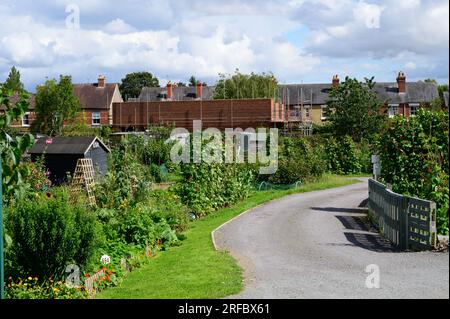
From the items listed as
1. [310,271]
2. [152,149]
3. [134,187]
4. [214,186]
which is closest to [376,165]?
[214,186]

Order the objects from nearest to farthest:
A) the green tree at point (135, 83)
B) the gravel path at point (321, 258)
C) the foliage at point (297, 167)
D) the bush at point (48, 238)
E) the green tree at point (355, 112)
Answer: the gravel path at point (321, 258)
the bush at point (48, 238)
the foliage at point (297, 167)
the green tree at point (355, 112)
the green tree at point (135, 83)

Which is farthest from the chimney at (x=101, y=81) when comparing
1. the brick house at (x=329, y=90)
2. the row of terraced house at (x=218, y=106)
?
the brick house at (x=329, y=90)

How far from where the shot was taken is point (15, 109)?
8.51 m

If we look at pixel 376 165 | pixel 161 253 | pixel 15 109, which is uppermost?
pixel 15 109

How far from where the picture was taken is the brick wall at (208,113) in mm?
52125

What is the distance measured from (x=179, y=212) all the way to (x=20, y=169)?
880 cm

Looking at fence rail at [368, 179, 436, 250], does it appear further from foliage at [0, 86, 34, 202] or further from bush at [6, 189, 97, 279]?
foliage at [0, 86, 34, 202]

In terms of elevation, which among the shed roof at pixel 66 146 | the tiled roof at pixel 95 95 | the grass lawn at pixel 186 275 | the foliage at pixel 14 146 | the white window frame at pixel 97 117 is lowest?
the grass lawn at pixel 186 275

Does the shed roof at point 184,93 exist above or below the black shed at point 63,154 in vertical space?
above

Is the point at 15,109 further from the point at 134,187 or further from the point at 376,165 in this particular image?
the point at 376,165

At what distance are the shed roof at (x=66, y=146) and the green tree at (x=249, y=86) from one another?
119 ft

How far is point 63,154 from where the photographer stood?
26844 millimetres

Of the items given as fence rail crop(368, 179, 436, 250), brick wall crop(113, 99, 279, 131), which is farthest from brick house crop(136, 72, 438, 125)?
fence rail crop(368, 179, 436, 250)

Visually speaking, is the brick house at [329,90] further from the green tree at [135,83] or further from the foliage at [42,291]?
the foliage at [42,291]
